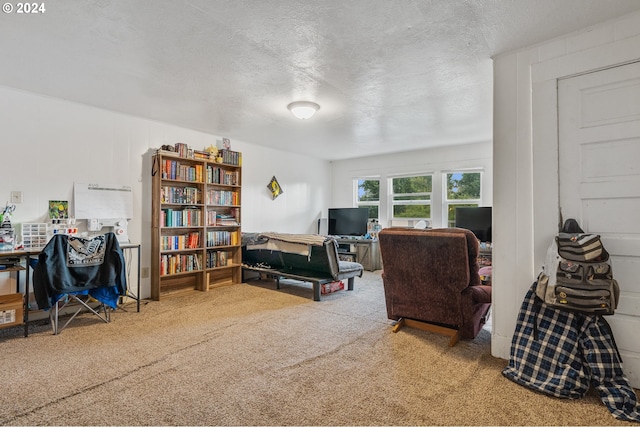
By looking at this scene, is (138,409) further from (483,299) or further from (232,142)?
(232,142)

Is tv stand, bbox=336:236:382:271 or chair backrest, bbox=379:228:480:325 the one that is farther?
tv stand, bbox=336:236:382:271

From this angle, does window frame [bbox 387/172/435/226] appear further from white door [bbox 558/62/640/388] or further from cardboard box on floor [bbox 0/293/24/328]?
cardboard box on floor [bbox 0/293/24/328]

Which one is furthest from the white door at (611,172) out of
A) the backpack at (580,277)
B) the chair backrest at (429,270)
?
the chair backrest at (429,270)

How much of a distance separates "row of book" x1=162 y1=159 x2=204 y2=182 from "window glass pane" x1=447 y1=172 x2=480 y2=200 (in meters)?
4.46

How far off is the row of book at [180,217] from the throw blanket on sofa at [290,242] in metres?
0.93

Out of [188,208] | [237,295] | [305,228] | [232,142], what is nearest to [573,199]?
[237,295]

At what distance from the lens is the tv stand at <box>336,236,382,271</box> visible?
21.1 ft

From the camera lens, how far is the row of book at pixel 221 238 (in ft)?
15.8

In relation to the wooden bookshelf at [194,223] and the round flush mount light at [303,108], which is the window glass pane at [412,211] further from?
the round flush mount light at [303,108]

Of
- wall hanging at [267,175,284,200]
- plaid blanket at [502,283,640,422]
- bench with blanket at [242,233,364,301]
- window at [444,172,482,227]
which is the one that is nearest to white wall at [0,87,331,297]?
wall hanging at [267,175,284,200]

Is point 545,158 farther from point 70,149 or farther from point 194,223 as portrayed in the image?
point 70,149

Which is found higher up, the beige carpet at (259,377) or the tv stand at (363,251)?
the tv stand at (363,251)

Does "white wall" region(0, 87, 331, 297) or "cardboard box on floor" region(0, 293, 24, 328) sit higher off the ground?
"white wall" region(0, 87, 331, 297)
